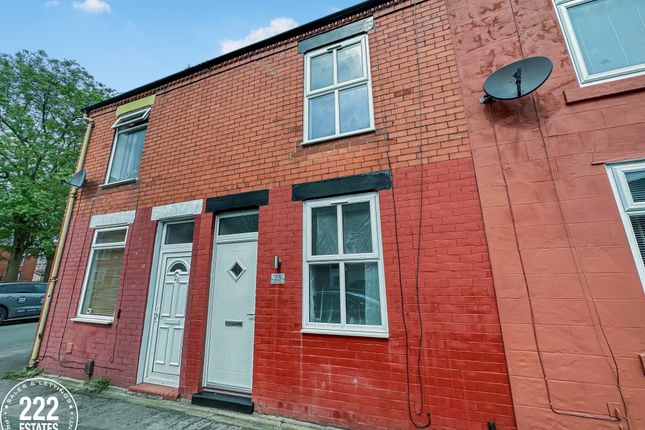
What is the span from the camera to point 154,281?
4992 mm

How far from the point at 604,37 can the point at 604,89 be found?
0.88 metres

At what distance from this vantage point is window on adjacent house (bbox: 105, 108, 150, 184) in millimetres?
6145

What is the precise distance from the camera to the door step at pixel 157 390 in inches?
162

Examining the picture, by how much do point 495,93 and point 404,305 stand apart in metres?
2.82

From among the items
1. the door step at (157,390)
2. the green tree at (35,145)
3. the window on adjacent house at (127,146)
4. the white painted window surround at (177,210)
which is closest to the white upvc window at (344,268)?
the white painted window surround at (177,210)

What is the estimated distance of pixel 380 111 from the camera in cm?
400

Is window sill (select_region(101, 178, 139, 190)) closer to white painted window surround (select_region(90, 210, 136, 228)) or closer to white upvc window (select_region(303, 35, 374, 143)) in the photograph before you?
white painted window surround (select_region(90, 210, 136, 228))

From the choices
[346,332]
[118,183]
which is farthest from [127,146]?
[346,332]

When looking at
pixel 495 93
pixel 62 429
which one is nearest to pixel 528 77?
pixel 495 93

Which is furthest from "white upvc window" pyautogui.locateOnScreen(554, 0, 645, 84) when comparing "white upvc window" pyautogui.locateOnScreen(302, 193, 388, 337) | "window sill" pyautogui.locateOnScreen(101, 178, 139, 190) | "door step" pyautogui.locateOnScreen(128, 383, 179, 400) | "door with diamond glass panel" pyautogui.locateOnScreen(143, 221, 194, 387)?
"window sill" pyautogui.locateOnScreen(101, 178, 139, 190)

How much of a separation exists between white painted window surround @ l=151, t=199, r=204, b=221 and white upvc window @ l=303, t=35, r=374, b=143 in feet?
7.63

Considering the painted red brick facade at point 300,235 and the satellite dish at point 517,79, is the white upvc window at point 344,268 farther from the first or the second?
the satellite dish at point 517,79

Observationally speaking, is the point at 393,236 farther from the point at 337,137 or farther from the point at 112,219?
the point at 112,219

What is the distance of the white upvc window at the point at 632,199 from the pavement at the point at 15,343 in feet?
33.0
